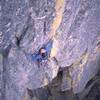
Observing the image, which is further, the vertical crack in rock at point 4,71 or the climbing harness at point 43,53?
the climbing harness at point 43,53

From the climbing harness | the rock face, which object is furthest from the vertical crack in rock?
the climbing harness

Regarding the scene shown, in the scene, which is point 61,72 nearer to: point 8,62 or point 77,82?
point 77,82

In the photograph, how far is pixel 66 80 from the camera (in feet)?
22.0

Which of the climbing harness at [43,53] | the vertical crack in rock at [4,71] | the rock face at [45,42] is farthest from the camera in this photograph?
the climbing harness at [43,53]

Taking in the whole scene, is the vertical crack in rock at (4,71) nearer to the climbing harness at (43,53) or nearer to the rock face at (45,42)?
the rock face at (45,42)

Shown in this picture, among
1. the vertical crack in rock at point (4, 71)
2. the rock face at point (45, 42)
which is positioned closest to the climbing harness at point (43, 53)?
the rock face at point (45, 42)

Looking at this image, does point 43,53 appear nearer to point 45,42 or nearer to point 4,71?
point 45,42

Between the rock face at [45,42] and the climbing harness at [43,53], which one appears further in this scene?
the climbing harness at [43,53]

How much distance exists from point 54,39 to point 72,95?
302 cm

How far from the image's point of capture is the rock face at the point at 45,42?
415 centimetres

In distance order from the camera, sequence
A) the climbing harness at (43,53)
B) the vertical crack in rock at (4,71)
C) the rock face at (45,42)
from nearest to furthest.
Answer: the rock face at (45,42) < the vertical crack in rock at (4,71) < the climbing harness at (43,53)

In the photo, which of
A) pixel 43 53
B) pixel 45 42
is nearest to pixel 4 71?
pixel 43 53

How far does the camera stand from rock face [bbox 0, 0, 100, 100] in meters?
4.15

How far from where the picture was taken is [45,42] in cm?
483
